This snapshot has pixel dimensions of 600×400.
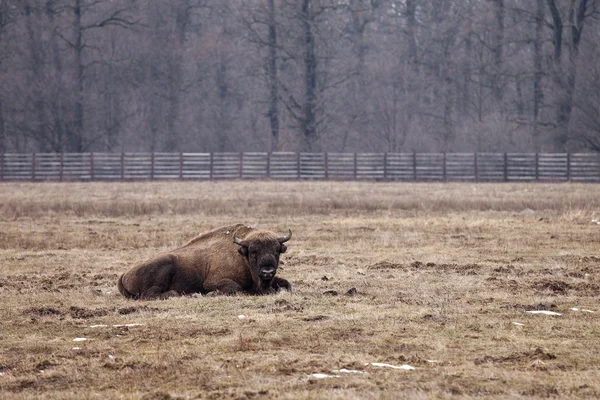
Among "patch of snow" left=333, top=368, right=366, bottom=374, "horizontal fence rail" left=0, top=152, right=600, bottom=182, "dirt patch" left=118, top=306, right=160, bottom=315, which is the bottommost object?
"patch of snow" left=333, top=368, right=366, bottom=374

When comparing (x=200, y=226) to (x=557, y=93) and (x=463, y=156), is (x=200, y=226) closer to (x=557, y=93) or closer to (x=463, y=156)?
(x=463, y=156)

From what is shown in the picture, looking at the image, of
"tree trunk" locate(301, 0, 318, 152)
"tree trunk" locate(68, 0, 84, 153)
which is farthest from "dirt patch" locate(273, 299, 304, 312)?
"tree trunk" locate(68, 0, 84, 153)

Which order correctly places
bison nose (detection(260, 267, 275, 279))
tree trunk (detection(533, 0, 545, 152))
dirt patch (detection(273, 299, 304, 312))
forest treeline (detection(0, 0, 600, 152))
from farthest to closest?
1. forest treeline (detection(0, 0, 600, 152))
2. tree trunk (detection(533, 0, 545, 152))
3. bison nose (detection(260, 267, 275, 279))
4. dirt patch (detection(273, 299, 304, 312))

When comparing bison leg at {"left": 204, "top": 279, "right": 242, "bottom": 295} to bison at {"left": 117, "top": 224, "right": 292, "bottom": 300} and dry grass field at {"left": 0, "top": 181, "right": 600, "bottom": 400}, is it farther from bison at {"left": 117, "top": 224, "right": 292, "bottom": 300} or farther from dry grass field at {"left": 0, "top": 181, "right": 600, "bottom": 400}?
dry grass field at {"left": 0, "top": 181, "right": 600, "bottom": 400}

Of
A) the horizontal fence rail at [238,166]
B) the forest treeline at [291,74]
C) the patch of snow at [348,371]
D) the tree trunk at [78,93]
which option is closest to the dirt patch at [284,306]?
the patch of snow at [348,371]

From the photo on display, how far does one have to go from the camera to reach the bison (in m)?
12.4

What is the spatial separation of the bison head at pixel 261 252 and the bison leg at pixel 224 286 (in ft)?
0.99

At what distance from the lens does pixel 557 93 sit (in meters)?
51.9

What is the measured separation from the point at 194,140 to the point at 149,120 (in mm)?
3315

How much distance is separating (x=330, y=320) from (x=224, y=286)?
2514 mm

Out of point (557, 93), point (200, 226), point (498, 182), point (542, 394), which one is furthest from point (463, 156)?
point (542, 394)

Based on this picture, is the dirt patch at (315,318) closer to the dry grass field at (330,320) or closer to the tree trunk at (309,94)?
the dry grass field at (330,320)

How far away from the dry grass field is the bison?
12.3 inches

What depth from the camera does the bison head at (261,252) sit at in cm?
1217
